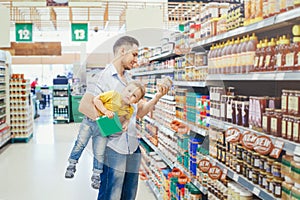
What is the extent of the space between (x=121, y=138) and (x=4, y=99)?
7335 mm

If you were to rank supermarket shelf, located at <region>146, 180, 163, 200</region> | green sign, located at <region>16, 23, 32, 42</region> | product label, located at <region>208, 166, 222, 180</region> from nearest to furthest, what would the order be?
product label, located at <region>208, 166, 222, 180</region>
supermarket shelf, located at <region>146, 180, 163, 200</region>
green sign, located at <region>16, 23, 32, 42</region>

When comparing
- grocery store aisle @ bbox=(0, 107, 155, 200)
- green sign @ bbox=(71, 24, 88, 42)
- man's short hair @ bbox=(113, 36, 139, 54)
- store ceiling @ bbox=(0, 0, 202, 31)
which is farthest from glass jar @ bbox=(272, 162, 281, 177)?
green sign @ bbox=(71, 24, 88, 42)

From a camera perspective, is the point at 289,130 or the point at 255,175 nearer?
the point at 289,130

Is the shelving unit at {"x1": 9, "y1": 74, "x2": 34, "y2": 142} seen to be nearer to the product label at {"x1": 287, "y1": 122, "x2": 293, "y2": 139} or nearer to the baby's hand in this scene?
the baby's hand

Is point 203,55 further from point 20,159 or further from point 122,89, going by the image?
point 20,159

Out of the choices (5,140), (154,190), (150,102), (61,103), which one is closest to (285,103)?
(150,102)

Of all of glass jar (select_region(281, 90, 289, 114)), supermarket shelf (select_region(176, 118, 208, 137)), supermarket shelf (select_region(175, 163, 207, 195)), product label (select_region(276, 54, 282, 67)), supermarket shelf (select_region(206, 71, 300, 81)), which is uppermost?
product label (select_region(276, 54, 282, 67))

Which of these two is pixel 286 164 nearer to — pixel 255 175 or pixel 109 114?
pixel 255 175

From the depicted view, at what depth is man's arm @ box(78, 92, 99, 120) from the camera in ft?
7.41

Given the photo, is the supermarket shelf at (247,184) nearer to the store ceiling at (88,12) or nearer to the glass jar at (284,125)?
the glass jar at (284,125)

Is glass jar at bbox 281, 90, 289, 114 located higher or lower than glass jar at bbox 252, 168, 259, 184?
higher

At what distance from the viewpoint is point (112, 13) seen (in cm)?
1349

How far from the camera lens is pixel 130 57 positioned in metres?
2.41

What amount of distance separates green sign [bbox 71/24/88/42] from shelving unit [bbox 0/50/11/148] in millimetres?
3234
